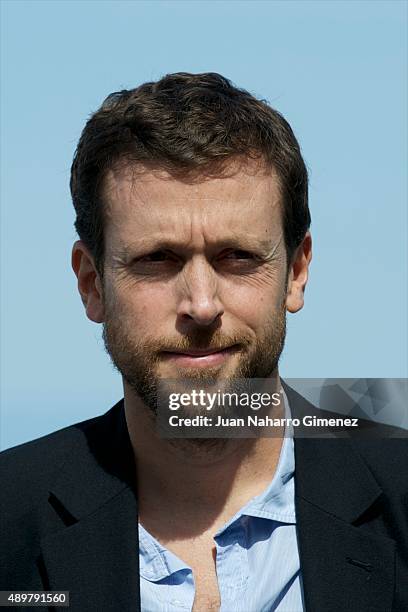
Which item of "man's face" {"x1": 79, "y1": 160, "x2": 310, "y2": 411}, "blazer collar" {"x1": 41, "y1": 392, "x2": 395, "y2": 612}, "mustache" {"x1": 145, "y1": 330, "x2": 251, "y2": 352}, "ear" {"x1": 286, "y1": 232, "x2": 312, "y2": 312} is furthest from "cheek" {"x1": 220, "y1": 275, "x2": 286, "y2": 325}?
"blazer collar" {"x1": 41, "y1": 392, "x2": 395, "y2": 612}

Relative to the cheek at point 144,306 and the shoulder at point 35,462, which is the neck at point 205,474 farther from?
the shoulder at point 35,462

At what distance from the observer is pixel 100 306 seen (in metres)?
7.43

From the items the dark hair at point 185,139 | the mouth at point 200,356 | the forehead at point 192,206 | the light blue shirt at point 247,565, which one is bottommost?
the light blue shirt at point 247,565

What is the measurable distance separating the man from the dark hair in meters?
0.01

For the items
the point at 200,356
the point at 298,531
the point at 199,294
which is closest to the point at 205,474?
the point at 298,531

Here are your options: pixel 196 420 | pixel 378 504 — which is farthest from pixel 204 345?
pixel 378 504

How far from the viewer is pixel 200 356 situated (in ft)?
21.8

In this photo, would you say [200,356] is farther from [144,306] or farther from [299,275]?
[299,275]

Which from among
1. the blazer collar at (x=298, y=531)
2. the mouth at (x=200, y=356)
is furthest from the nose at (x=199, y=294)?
the blazer collar at (x=298, y=531)

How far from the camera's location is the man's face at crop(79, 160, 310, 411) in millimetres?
6566

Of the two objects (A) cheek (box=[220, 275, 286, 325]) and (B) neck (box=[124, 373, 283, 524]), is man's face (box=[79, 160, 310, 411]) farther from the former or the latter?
(B) neck (box=[124, 373, 283, 524])

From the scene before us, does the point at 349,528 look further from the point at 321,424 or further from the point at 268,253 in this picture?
the point at 268,253

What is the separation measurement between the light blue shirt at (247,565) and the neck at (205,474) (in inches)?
6.7

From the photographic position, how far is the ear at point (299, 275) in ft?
24.2
